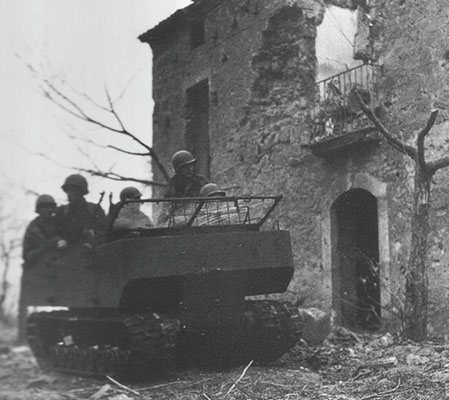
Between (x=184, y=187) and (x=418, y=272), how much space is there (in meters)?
2.93

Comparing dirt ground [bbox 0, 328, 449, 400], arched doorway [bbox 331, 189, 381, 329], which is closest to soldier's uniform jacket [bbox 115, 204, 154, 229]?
dirt ground [bbox 0, 328, 449, 400]

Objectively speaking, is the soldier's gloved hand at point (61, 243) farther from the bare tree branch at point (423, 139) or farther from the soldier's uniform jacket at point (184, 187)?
the bare tree branch at point (423, 139)

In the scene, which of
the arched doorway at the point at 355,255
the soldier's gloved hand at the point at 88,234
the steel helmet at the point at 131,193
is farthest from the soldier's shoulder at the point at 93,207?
the arched doorway at the point at 355,255

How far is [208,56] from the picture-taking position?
13.8 meters

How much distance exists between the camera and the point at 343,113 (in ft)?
35.1

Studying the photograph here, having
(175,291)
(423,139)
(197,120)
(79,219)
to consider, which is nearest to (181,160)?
(79,219)

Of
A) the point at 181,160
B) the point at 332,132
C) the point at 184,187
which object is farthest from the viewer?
the point at 332,132

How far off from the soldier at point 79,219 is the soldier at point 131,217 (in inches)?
10.1

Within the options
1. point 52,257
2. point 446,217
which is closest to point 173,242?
point 52,257

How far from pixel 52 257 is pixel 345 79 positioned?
5896 millimetres

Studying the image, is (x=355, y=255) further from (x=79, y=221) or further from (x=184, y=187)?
→ (x=79, y=221)

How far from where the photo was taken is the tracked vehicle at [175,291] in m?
6.36

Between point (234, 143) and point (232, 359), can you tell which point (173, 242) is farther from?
point (234, 143)

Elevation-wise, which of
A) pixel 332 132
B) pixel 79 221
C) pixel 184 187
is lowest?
pixel 79 221
